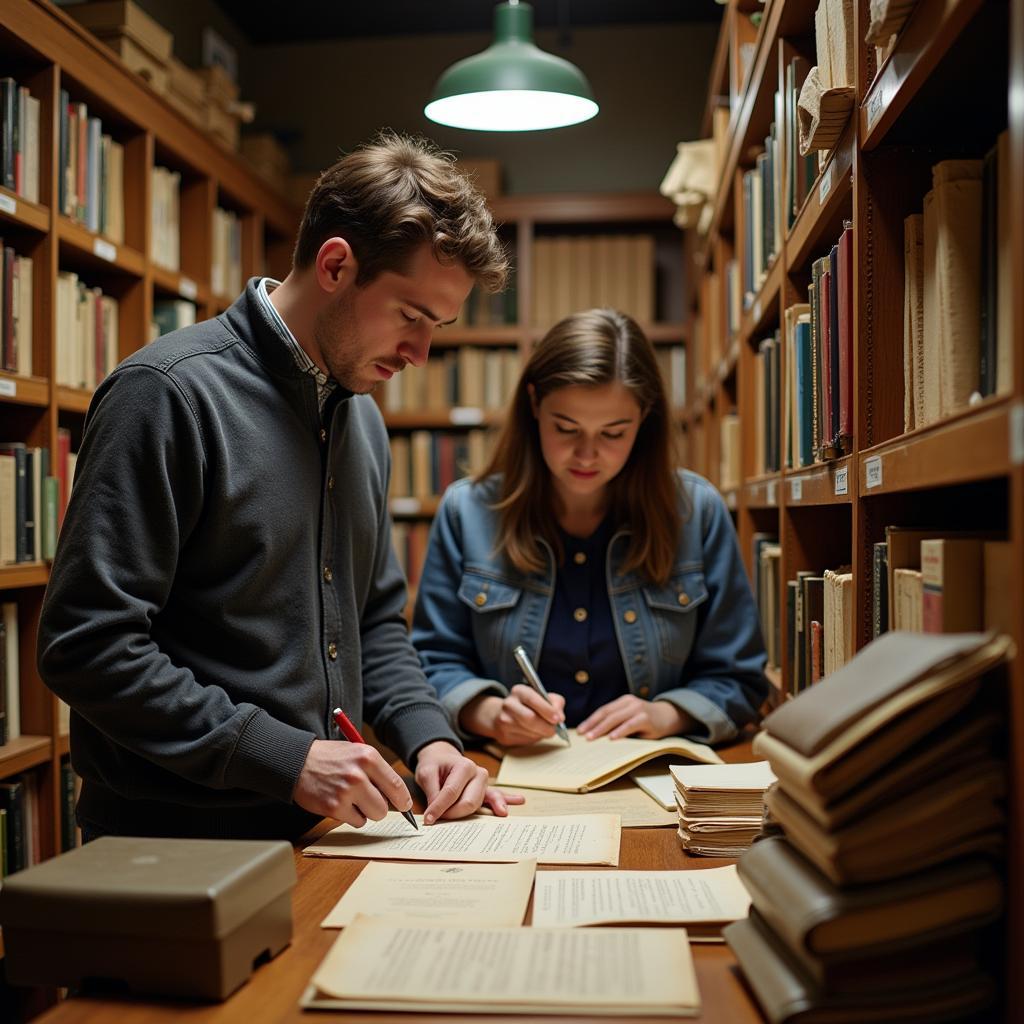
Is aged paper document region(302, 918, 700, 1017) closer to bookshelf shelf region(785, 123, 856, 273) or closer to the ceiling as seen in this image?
bookshelf shelf region(785, 123, 856, 273)

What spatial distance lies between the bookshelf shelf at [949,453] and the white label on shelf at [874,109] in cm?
38

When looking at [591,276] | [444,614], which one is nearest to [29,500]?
[444,614]

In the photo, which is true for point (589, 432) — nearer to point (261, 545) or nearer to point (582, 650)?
point (582, 650)

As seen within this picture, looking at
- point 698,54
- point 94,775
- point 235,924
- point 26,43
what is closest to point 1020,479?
point 235,924

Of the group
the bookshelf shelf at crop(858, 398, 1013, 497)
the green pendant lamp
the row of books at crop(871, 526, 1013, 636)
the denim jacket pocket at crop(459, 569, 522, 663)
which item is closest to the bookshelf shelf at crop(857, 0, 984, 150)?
the bookshelf shelf at crop(858, 398, 1013, 497)

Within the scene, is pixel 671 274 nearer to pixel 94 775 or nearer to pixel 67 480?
pixel 67 480

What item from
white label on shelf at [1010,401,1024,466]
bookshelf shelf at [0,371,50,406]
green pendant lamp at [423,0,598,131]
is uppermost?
green pendant lamp at [423,0,598,131]

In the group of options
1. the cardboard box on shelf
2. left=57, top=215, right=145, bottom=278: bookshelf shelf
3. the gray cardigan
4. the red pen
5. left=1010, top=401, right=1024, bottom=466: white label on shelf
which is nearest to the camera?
left=1010, top=401, right=1024, bottom=466: white label on shelf

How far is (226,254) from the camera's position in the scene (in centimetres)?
400

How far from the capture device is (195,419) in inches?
50.4

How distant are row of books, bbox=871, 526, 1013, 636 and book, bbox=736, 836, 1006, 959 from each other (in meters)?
0.20

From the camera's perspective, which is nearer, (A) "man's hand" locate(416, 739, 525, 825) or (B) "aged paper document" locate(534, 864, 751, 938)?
(B) "aged paper document" locate(534, 864, 751, 938)

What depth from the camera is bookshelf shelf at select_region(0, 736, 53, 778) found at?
245 cm

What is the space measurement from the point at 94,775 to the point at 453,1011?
2.31 feet
